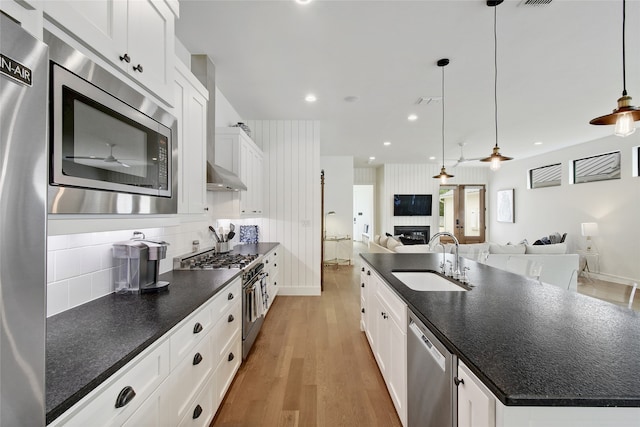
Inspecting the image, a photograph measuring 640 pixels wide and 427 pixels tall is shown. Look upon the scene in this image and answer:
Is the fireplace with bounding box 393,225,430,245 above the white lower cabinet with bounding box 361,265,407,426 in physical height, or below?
above

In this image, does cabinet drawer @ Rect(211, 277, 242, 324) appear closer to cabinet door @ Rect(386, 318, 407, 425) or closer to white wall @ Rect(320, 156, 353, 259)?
cabinet door @ Rect(386, 318, 407, 425)

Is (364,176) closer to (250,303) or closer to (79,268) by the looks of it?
(250,303)

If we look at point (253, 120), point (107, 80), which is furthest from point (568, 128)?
point (107, 80)

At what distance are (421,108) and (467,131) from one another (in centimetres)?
174

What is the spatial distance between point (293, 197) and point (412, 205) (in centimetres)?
536

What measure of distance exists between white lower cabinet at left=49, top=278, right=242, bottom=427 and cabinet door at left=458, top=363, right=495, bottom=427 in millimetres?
1140

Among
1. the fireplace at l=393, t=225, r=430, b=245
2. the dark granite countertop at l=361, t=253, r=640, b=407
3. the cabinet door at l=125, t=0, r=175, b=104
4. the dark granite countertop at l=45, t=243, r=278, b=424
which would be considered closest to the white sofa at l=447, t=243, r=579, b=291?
the dark granite countertop at l=361, t=253, r=640, b=407

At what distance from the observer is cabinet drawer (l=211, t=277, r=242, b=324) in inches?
68.1

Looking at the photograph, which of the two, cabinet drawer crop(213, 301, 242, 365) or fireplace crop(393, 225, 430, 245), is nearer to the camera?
cabinet drawer crop(213, 301, 242, 365)

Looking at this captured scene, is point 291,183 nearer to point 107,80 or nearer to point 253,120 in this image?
point 253,120

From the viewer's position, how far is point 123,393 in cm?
90

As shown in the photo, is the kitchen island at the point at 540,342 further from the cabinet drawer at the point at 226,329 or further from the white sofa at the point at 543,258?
the white sofa at the point at 543,258

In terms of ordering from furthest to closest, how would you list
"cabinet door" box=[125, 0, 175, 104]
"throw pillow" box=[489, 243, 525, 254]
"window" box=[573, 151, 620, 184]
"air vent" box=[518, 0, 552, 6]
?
"window" box=[573, 151, 620, 184], "throw pillow" box=[489, 243, 525, 254], "air vent" box=[518, 0, 552, 6], "cabinet door" box=[125, 0, 175, 104]

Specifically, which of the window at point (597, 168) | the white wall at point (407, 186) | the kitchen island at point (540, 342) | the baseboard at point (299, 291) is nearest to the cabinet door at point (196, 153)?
the kitchen island at point (540, 342)
